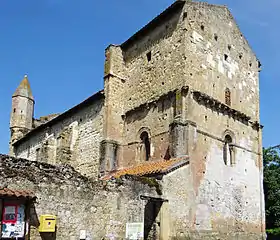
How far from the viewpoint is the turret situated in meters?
34.9

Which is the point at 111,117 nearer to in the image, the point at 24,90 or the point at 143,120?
the point at 143,120

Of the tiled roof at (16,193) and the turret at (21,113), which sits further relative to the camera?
the turret at (21,113)

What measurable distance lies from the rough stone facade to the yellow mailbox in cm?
528

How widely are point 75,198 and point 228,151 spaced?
9.80 m

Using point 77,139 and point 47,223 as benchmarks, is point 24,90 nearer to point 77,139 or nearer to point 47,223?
point 77,139

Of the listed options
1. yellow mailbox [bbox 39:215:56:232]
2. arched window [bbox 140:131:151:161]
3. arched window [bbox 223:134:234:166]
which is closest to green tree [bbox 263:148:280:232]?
arched window [bbox 223:134:234:166]

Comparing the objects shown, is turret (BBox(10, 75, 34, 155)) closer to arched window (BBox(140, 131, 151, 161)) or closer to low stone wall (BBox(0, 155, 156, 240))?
arched window (BBox(140, 131, 151, 161))

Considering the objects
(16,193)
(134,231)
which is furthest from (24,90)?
(16,193)

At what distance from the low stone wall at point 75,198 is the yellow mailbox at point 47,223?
0.49 feet

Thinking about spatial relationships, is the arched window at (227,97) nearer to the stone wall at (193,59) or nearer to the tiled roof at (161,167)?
the stone wall at (193,59)

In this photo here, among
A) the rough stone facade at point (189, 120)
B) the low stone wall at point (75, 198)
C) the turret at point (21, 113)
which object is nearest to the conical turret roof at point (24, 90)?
the turret at point (21, 113)

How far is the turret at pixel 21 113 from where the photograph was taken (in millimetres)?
34906

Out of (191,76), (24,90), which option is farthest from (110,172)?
(24,90)

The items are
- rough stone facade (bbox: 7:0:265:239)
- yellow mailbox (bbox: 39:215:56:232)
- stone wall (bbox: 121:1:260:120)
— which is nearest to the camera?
yellow mailbox (bbox: 39:215:56:232)
